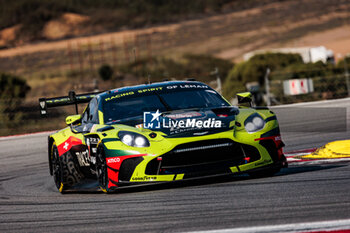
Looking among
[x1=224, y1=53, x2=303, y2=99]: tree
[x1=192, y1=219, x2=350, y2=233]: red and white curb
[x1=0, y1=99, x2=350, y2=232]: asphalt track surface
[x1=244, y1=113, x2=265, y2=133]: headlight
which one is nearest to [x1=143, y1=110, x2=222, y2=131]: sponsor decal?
[x1=244, y1=113, x2=265, y2=133]: headlight

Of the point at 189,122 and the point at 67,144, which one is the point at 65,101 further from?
the point at 189,122

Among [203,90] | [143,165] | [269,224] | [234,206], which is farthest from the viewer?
[203,90]

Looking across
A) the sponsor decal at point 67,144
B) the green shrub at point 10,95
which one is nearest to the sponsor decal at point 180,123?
the sponsor decal at point 67,144

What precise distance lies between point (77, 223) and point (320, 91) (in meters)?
13.9

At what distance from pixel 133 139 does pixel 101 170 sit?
0.55m

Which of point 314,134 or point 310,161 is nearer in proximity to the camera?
point 310,161

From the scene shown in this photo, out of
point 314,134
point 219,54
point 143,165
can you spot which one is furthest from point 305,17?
point 143,165

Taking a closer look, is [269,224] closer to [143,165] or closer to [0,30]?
[143,165]

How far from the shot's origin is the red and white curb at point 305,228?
174 inches

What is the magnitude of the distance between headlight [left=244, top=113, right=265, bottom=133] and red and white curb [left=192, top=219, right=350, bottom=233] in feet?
8.28

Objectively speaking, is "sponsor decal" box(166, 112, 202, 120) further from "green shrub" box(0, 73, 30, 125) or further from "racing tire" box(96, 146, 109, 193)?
"green shrub" box(0, 73, 30, 125)

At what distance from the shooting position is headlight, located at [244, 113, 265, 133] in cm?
709

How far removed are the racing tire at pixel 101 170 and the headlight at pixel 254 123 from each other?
1.43 m

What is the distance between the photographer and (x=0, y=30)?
208ft
